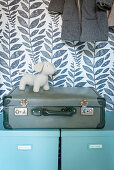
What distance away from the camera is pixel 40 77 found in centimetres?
156

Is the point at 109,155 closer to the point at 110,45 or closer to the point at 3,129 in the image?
the point at 3,129

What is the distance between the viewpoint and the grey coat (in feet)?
4.77

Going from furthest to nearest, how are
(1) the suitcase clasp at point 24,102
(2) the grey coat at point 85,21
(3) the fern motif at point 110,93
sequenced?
(3) the fern motif at point 110,93
(2) the grey coat at point 85,21
(1) the suitcase clasp at point 24,102

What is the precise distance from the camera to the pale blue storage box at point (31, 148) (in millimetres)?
1335

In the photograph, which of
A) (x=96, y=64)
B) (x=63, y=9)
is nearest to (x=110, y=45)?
(x=96, y=64)

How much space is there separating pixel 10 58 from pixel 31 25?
13.9 inches

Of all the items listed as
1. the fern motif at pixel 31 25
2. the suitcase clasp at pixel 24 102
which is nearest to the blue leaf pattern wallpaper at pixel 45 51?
the fern motif at pixel 31 25

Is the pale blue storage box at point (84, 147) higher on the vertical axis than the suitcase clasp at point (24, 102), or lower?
lower

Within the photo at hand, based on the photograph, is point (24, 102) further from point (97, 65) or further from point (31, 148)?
point (97, 65)

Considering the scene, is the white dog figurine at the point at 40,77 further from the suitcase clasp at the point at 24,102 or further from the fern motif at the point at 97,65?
the fern motif at the point at 97,65

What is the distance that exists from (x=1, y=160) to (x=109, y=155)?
0.76 metres

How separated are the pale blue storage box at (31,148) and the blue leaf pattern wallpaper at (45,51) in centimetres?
60

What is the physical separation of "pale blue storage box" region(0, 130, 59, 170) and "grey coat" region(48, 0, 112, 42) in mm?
743

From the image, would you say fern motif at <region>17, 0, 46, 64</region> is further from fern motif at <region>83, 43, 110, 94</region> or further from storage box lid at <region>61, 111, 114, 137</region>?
storage box lid at <region>61, 111, 114, 137</region>
